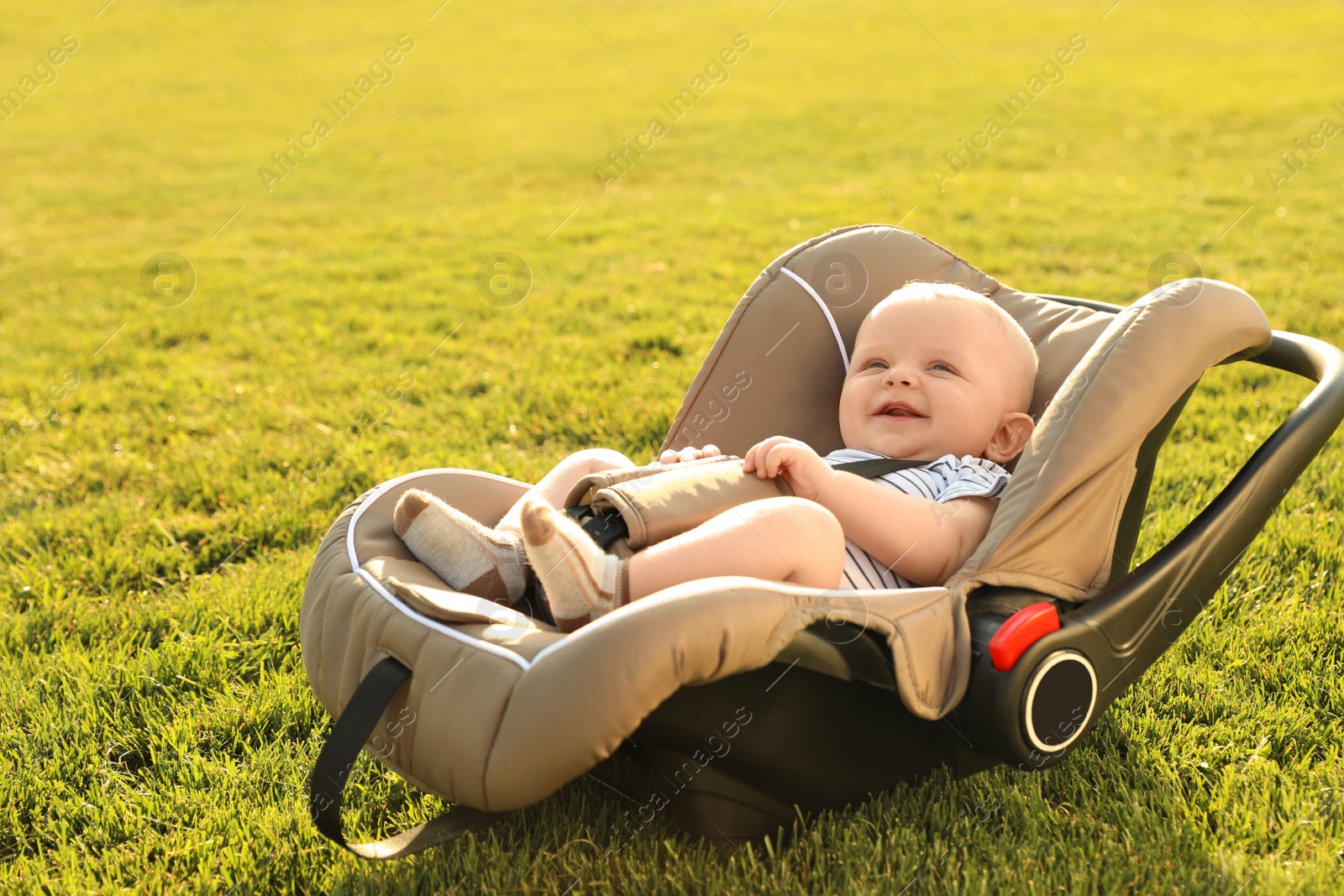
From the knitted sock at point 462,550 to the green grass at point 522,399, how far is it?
0.43m

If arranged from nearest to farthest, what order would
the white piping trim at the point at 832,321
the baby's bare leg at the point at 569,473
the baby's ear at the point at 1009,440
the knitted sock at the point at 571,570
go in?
1. the knitted sock at the point at 571,570
2. the baby's bare leg at the point at 569,473
3. the baby's ear at the point at 1009,440
4. the white piping trim at the point at 832,321

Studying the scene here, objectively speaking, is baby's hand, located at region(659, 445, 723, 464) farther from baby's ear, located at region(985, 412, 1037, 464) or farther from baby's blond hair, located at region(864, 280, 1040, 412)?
baby's ear, located at region(985, 412, 1037, 464)

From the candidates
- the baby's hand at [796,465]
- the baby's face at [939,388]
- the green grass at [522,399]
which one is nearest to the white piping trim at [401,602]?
the green grass at [522,399]

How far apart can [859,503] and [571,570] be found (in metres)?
0.63

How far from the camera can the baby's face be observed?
7.70ft

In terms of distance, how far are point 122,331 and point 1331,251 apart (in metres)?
6.09

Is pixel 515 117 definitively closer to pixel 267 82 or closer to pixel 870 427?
pixel 267 82

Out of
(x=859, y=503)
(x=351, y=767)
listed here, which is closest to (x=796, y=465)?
(x=859, y=503)

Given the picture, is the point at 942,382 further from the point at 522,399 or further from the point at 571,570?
the point at 522,399

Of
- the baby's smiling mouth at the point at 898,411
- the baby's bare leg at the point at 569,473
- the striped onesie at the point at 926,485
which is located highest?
the baby's bare leg at the point at 569,473

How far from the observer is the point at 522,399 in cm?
417

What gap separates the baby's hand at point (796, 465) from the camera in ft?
6.90

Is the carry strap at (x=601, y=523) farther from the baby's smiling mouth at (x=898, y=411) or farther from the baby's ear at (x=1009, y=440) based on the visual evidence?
the baby's ear at (x=1009, y=440)

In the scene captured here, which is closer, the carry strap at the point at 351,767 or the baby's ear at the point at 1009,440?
the carry strap at the point at 351,767
